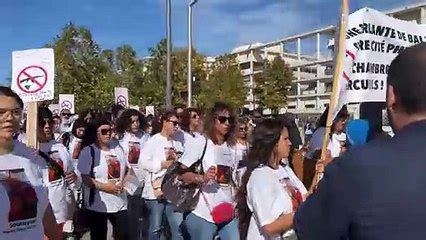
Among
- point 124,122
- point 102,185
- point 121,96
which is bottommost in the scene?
point 102,185

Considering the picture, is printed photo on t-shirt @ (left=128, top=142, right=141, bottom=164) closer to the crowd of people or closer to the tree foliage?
the crowd of people

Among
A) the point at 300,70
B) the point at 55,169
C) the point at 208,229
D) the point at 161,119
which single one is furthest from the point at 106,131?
the point at 300,70

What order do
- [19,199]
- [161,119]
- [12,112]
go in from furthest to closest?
[161,119] < [12,112] < [19,199]

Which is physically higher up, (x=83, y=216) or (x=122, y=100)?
(x=122, y=100)

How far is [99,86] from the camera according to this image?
3550 centimetres

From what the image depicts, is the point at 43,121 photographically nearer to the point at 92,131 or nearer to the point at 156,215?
the point at 92,131

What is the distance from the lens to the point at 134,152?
8.17 metres

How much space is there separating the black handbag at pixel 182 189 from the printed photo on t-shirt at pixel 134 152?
2.63 meters

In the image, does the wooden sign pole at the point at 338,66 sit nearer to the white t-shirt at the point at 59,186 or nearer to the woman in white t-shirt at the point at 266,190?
the woman in white t-shirt at the point at 266,190

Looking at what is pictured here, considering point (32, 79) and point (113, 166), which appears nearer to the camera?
point (32, 79)

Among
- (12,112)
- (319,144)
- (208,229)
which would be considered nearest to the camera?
(12,112)

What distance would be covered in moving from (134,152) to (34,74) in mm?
2583

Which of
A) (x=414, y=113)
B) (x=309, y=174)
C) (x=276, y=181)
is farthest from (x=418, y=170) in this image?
(x=309, y=174)

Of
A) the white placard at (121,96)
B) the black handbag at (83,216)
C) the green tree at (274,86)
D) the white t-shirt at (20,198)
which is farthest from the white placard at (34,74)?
the green tree at (274,86)
